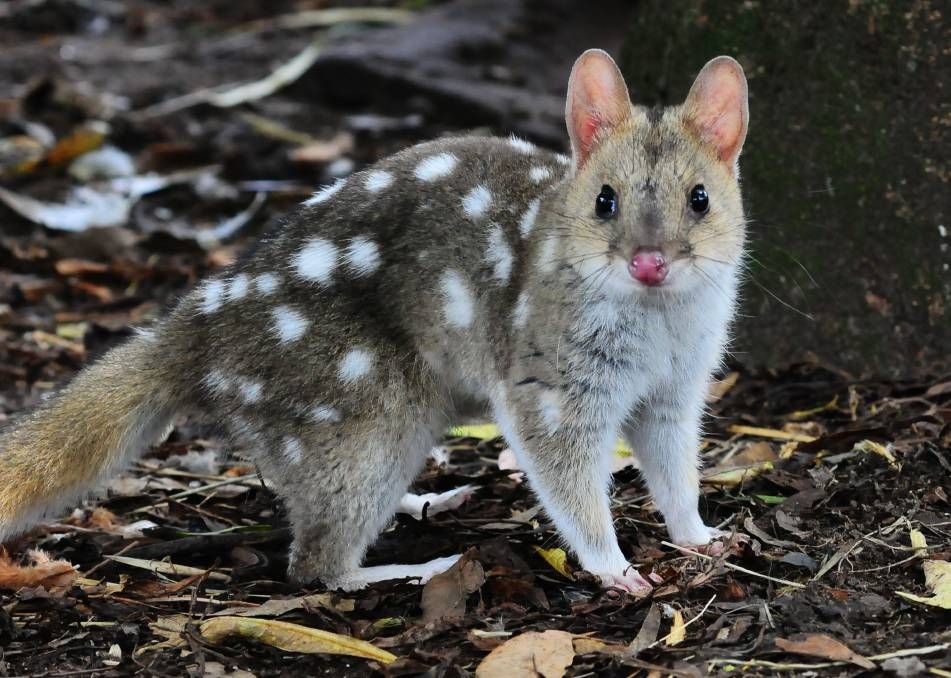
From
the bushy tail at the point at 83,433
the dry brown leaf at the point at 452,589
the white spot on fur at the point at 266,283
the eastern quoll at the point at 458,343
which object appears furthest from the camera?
the white spot on fur at the point at 266,283

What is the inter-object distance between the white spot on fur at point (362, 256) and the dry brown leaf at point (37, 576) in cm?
129

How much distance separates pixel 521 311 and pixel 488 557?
0.76 m

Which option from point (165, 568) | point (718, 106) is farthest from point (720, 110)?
point (165, 568)

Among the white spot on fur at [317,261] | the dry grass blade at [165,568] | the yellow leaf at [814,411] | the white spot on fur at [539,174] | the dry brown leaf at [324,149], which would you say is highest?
the white spot on fur at [539,174]

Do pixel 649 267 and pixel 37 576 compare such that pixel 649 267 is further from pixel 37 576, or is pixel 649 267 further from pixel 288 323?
pixel 37 576

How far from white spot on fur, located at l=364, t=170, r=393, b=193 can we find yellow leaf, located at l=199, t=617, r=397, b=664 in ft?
4.77

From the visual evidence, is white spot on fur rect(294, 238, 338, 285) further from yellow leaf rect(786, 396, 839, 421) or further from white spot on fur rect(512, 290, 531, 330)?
yellow leaf rect(786, 396, 839, 421)

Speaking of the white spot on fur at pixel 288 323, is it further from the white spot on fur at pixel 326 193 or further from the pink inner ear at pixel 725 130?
the pink inner ear at pixel 725 130

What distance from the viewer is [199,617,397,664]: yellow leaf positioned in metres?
3.66

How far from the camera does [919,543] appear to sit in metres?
3.94

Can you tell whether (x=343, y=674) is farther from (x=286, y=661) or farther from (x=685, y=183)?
(x=685, y=183)

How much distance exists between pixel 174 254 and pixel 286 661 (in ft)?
13.9

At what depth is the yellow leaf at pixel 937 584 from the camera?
11.8ft

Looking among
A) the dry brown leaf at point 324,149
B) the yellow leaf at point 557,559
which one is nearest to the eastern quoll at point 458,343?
the yellow leaf at point 557,559
